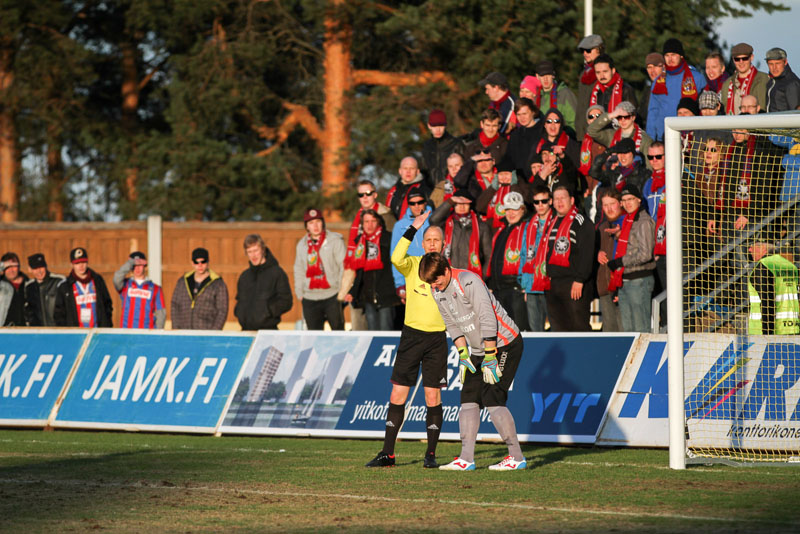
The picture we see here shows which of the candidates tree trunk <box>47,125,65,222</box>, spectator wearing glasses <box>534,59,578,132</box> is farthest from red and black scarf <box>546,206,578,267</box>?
tree trunk <box>47,125,65,222</box>

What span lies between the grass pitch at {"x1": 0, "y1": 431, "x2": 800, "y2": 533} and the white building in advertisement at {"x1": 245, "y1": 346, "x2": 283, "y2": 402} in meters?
2.03

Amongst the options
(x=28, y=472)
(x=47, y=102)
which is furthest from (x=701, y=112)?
(x=47, y=102)

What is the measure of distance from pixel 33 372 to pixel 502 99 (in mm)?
7458

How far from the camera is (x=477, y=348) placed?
1109cm

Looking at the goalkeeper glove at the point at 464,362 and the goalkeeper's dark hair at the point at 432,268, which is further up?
the goalkeeper's dark hair at the point at 432,268

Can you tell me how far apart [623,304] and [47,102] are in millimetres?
21885

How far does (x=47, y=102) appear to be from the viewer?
3231cm

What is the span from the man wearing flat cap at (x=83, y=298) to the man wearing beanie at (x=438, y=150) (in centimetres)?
501

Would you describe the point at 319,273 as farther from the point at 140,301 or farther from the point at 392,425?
the point at 392,425

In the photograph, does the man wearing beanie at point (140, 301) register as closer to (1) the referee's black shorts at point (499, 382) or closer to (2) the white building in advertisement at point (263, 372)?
(2) the white building in advertisement at point (263, 372)

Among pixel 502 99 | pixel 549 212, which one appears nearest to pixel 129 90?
pixel 502 99

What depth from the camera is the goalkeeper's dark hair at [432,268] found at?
10.7 m

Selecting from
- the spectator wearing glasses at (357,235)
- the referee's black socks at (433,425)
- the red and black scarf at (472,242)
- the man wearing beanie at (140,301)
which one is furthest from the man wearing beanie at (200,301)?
the referee's black socks at (433,425)

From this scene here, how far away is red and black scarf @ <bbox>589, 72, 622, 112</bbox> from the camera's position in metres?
16.6
